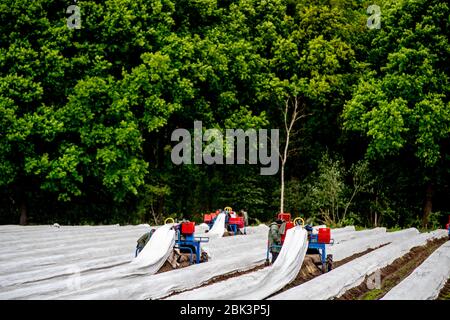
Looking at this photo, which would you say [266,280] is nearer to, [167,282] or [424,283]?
[167,282]

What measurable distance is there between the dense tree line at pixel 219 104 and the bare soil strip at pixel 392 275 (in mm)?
9152

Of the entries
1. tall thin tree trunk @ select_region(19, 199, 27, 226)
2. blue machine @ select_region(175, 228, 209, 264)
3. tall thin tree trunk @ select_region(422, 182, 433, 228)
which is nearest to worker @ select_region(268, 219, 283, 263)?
blue machine @ select_region(175, 228, 209, 264)

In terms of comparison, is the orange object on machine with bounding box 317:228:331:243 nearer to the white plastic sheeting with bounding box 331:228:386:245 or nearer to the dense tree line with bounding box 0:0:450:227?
the white plastic sheeting with bounding box 331:228:386:245

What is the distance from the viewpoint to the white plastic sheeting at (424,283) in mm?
9564

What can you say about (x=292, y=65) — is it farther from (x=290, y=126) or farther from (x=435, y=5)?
(x=435, y=5)

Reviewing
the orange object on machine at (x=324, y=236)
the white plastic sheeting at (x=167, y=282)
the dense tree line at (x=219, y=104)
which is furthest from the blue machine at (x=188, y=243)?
the dense tree line at (x=219, y=104)

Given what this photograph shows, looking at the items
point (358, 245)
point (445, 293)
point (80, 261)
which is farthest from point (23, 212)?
point (445, 293)

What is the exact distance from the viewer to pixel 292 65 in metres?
30.5

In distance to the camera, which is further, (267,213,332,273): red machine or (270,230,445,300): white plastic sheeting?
(267,213,332,273): red machine

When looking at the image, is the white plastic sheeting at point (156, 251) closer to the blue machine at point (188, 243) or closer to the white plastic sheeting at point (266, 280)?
the blue machine at point (188, 243)

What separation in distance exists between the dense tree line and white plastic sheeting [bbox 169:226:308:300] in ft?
40.3

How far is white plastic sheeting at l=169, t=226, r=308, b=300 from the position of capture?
9203mm

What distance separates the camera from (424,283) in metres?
10.7
